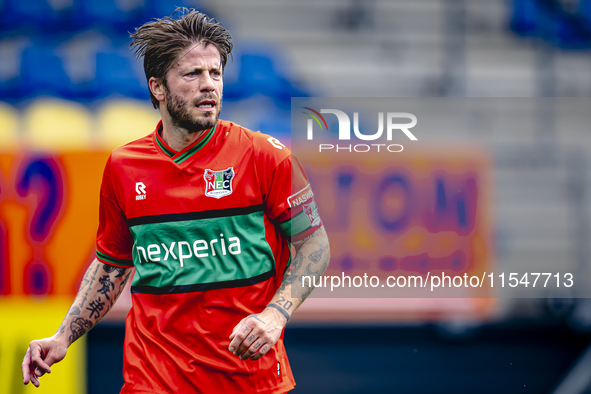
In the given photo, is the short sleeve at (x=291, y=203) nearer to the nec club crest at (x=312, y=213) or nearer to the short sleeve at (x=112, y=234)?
the nec club crest at (x=312, y=213)

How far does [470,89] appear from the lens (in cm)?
467

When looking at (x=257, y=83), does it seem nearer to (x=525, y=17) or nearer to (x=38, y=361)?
(x=525, y=17)

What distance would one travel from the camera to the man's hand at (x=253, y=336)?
67.4 inches

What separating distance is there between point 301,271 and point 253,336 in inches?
13.4

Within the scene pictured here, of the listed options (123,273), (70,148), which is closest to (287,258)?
(123,273)

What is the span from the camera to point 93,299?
222 cm

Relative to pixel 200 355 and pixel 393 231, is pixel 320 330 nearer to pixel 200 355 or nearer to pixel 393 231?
pixel 393 231

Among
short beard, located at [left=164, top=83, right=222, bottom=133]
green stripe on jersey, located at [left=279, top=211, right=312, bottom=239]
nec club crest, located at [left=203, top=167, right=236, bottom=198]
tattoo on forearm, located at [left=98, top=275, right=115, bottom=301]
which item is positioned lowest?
tattoo on forearm, located at [left=98, top=275, right=115, bottom=301]

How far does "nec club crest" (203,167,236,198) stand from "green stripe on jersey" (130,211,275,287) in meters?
0.09

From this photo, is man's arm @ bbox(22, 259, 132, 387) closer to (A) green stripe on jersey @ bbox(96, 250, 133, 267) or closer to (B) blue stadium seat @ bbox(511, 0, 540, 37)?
(A) green stripe on jersey @ bbox(96, 250, 133, 267)

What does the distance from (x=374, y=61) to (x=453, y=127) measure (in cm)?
84

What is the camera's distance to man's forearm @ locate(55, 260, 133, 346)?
2.17 m

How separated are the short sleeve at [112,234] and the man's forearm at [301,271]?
0.70 m

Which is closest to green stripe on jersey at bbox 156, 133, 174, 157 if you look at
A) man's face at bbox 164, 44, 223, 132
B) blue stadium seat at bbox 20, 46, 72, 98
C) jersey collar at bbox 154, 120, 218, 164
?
jersey collar at bbox 154, 120, 218, 164
